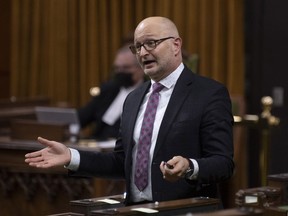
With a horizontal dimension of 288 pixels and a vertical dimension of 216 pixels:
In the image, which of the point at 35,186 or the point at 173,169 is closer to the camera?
the point at 173,169

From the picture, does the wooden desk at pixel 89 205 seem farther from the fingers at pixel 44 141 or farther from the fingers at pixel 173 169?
the fingers at pixel 173 169

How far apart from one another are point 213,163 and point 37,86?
546 centimetres

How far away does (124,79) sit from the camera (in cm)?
761

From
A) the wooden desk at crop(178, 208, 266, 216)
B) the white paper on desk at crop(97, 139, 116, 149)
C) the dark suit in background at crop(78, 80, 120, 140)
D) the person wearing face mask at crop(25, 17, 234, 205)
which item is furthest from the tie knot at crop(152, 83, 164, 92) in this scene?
the dark suit in background at crop(78, 80, 120, 140)

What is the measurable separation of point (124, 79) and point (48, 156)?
3.57 metres

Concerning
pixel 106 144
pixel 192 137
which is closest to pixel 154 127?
pixel 192 137

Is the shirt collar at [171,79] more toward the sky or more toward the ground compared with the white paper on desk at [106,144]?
more toward the sky

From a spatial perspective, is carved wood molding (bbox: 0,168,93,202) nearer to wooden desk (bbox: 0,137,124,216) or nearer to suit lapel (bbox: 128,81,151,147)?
wooden desk (bbox: 0,137,124,216)

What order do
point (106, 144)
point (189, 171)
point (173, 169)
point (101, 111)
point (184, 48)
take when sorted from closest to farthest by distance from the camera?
point (173, 169)
point (189, 171)
point (106, 144)
point (101, 111)
point (184, 48)

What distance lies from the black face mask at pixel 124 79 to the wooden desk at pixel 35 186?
3.74 ft

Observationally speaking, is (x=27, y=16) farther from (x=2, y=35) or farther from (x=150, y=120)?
(x=150, y=120)

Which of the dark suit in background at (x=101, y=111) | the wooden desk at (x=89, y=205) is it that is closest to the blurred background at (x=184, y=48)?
the dark suit in background at (x=101, y=111)

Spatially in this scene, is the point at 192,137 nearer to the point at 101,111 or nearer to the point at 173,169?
the point at 173,169

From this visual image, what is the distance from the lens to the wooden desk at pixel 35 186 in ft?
21.6
